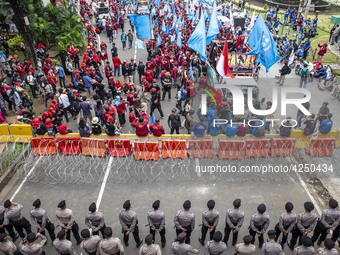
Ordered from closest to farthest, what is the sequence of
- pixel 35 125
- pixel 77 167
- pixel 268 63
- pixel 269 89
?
1. pixel 77 167
2. pixel 35 125
3. pixel 268 63
4. pixel 269 89

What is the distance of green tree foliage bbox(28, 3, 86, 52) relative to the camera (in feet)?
68.3

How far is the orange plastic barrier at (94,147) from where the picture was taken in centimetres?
1078

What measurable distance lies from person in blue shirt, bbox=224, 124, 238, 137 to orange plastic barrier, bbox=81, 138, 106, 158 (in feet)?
15.4

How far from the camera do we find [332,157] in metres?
10.8

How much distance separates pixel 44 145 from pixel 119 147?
113 inches

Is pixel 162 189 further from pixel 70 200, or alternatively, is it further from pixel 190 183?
pixel 70 200

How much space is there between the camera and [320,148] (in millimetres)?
10703

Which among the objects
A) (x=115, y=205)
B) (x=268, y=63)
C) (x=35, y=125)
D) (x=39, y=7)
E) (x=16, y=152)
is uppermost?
(x=39, y=7)

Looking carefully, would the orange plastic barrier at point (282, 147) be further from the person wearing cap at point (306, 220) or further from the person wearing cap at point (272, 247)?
the person wearing cap at point (272, 247)

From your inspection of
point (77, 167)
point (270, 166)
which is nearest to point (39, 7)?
point (77, 167)

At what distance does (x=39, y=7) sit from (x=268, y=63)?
19.1 metres

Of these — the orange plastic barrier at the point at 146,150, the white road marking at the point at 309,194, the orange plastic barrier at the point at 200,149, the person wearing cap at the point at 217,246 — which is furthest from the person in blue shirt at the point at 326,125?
the person wearing cap at the point at 217,246

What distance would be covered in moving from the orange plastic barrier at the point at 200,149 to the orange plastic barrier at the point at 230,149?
0.35 m

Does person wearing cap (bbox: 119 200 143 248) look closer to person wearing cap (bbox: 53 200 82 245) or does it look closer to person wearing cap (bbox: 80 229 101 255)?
person wearing cap (bbox: 80 229 101 255)
